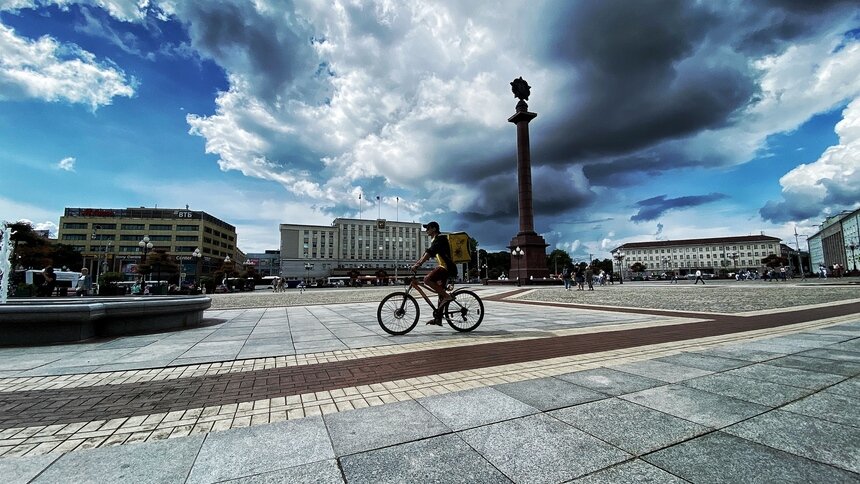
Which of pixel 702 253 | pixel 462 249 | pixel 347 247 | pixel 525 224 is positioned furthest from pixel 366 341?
pixel 702 253

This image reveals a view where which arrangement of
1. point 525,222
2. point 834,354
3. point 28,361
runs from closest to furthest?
point 834,354
point 28,361
point 525,222

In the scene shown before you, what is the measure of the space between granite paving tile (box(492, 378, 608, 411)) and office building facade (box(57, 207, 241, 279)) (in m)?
95.6

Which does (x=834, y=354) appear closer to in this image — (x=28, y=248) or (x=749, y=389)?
(x=749, y=389)

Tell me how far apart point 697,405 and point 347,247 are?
118749 millimetres

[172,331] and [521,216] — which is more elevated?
[521,216]

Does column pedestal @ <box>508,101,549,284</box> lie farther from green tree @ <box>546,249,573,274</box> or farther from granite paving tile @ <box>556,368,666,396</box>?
green tree @ <box>546,249,573,274</box>

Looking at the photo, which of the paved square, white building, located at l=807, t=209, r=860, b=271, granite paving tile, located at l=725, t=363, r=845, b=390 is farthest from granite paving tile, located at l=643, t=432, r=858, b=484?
white building, located at l=807, t=209, r=860, b=271

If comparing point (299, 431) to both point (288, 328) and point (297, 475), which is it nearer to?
point (297, 475)

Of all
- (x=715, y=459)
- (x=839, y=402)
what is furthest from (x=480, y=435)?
(x=839, y=402)

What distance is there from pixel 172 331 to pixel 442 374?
784 centimetres

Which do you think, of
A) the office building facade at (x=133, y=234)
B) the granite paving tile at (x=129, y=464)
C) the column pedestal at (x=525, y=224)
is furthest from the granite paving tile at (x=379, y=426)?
the office building facade at (x=133, y=234)

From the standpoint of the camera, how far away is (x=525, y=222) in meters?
44.0

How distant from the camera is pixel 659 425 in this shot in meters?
2.85

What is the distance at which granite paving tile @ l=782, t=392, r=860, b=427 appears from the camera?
2904 mm
